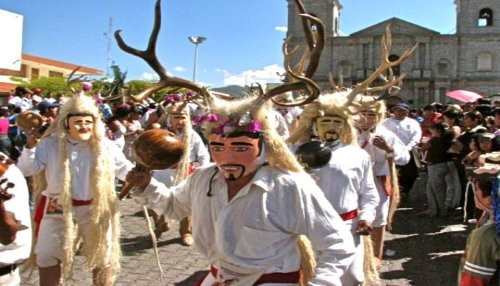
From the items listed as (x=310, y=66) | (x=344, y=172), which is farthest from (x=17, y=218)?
(x=344, y=172)

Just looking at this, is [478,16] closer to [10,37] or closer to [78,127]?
[10,37]

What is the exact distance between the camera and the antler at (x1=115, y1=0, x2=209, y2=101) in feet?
10.1

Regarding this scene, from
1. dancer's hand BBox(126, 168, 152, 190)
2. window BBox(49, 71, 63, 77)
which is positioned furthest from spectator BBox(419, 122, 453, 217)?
window BBox(49, 71, 63, 77)

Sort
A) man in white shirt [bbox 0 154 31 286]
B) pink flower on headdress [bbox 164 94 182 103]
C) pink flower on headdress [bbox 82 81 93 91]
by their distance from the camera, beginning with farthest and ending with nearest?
pink flower on headdress [bbox 164 94 182 103] < pink flower on headdress [bbox 82 81 93 91] < man in white shirt [bbox 0 154 31 286]

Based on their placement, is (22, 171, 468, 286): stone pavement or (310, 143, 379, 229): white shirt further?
(22, 171, 468, 286): stone pavement

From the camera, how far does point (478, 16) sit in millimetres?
55219

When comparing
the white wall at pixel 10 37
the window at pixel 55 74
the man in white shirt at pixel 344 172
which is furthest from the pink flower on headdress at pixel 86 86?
the window at pixel 55 74

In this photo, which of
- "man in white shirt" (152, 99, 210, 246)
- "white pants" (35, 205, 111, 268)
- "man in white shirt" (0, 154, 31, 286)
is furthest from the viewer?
"man in white shirt" (152, 99, 210, 246)

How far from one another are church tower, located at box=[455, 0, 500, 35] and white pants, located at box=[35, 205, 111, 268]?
56.3m

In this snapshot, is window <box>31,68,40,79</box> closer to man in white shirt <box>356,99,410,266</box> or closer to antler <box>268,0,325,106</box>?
man in white shirt <box>356,99,410,266</box>

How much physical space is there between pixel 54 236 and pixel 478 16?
188ft

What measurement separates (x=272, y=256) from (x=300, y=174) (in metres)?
0.44

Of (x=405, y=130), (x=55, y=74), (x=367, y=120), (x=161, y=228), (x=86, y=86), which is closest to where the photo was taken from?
(x=86, y=86)

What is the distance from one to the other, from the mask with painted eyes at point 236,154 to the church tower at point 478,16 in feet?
188
